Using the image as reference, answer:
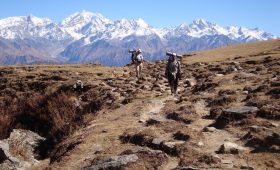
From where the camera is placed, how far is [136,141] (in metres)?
16.5

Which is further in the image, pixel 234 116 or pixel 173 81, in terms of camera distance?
pixel 173 81

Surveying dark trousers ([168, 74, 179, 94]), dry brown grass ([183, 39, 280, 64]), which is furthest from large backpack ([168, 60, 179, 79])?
dry brown grass ([183, 39, 280, 64])

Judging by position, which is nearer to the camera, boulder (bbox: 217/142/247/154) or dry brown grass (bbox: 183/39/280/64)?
boulder (bbox: 217/142/247/154)

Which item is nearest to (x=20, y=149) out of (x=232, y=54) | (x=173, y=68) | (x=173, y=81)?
(x=173, y=81)

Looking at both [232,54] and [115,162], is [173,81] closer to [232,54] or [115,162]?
[115,162]

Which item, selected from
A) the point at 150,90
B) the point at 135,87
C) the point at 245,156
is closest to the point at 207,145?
the point at 245,156

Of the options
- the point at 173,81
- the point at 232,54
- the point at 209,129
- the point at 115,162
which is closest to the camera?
the point at 115,162

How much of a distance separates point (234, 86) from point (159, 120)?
27.9 ft

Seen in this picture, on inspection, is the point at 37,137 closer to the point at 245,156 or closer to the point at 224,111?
the point at 224,111

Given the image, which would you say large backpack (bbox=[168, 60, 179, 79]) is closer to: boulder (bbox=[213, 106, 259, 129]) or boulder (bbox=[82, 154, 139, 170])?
boulder (bbox=[213, 106, 259, 129])

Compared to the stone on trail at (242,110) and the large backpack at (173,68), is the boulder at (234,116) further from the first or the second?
the large backpack at (173,68)

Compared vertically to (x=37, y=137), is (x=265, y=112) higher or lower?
higher

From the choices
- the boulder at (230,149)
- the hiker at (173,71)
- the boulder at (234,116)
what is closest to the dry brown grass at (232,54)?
the hiker at (173,71)

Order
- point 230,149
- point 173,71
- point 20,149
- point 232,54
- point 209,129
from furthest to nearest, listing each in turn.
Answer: point 232,54
point 173,71
point 20,149
point 209,129
point 230,149
